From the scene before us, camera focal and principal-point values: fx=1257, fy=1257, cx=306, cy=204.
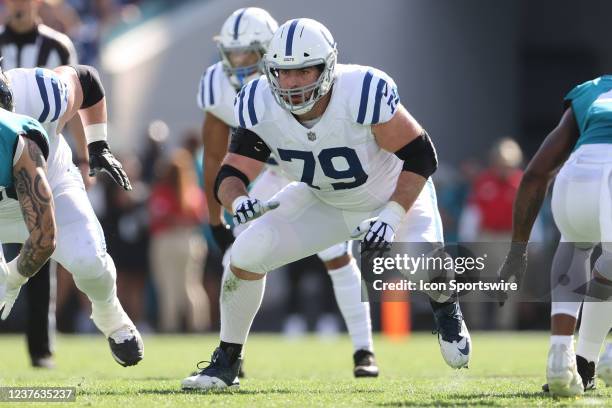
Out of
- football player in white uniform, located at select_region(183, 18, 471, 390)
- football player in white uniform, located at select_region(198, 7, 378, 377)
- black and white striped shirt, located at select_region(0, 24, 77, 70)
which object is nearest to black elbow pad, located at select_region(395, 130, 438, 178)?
football player in white uniform, located at select_region(183, 18, 471, 390)

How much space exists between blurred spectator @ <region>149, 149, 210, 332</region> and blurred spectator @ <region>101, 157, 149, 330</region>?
263 mm

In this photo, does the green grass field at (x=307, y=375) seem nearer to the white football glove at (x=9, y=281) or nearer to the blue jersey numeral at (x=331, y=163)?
the white football glove at (x=9, y=281)

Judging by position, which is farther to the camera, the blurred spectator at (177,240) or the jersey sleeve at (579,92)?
the blurred spectator at (177,240)

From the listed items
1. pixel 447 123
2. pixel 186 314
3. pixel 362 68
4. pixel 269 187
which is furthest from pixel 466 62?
pixel 362 68

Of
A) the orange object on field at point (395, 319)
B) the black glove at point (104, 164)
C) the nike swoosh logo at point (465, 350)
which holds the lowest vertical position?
the orange object on field at point (395, 319)

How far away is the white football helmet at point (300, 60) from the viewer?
555 centimetres

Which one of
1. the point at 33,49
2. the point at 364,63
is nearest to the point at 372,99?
the point at 33,49

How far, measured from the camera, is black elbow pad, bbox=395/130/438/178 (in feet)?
18.7

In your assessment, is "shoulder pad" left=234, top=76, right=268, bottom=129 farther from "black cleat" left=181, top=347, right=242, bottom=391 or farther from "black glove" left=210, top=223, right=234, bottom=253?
"black glove" left=210, top=223, right=234, bottom=253

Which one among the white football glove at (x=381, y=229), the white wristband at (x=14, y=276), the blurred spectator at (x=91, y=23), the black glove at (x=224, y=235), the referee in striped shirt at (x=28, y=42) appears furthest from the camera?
the blurred spectator at (x=91, y=23)

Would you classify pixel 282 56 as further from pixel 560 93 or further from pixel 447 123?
pixel 560 93

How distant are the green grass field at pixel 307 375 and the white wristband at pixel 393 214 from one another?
30.0 inches

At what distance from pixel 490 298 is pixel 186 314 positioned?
6.60 m

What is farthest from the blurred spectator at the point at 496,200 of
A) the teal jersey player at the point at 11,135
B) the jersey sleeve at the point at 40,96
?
the teal jersey player at the point at 11,135
